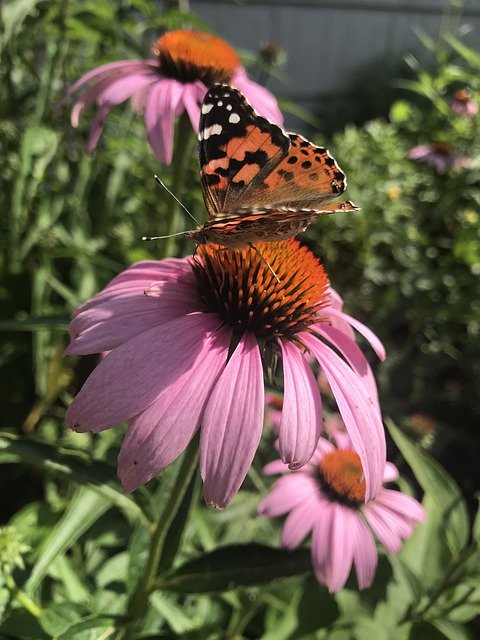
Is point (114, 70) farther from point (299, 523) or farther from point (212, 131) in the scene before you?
point (299, 523)

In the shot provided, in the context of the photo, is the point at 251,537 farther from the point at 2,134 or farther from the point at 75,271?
the point at 2,134

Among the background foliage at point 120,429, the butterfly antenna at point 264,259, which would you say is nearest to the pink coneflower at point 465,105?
the background foliage at point 120,429

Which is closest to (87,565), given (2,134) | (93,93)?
(93,93)

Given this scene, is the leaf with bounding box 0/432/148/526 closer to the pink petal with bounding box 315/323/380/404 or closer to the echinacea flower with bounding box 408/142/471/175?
the pink petal with bounding box 315/323/380/404

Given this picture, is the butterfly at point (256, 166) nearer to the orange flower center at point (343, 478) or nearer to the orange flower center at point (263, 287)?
the orange flower center at point (263, 287)

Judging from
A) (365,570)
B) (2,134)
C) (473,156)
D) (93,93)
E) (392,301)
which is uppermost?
(93,93)

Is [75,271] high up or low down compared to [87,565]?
up

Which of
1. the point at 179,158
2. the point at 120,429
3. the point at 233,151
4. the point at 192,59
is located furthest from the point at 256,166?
the point at 120,429

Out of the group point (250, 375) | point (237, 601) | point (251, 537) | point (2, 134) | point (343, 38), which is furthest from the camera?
point (343, 38)
